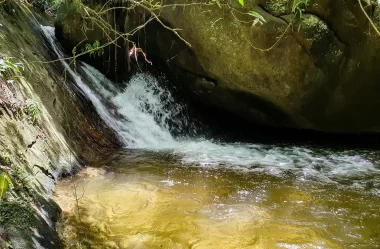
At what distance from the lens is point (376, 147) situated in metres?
7.68

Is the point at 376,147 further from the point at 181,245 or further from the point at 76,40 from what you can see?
the point at 76,40

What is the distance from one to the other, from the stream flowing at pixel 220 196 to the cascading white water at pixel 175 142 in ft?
0.10

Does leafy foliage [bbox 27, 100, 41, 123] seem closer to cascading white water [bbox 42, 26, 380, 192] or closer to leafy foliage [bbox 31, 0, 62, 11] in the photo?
cascading white water [bbox 42, 26, 380, 192]

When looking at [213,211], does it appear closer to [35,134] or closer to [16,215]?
[16,215]

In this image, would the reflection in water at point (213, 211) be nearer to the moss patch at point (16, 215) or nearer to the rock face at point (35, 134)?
the rock face at point (35, 134)

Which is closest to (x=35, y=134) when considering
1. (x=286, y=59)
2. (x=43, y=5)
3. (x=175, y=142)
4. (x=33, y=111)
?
(x=33, y=111)

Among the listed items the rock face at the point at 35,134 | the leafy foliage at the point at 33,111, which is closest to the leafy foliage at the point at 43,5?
the rock face at the point at 35,134

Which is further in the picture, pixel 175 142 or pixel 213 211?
pixel 175 142

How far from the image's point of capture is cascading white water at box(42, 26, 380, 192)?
18.7 ft

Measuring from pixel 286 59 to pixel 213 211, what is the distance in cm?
408

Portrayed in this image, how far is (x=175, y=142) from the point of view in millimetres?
7949

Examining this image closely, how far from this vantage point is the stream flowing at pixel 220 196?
3.21 metres

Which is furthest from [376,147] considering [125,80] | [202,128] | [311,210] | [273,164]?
[125,80]

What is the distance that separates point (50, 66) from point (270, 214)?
513 centimetres
